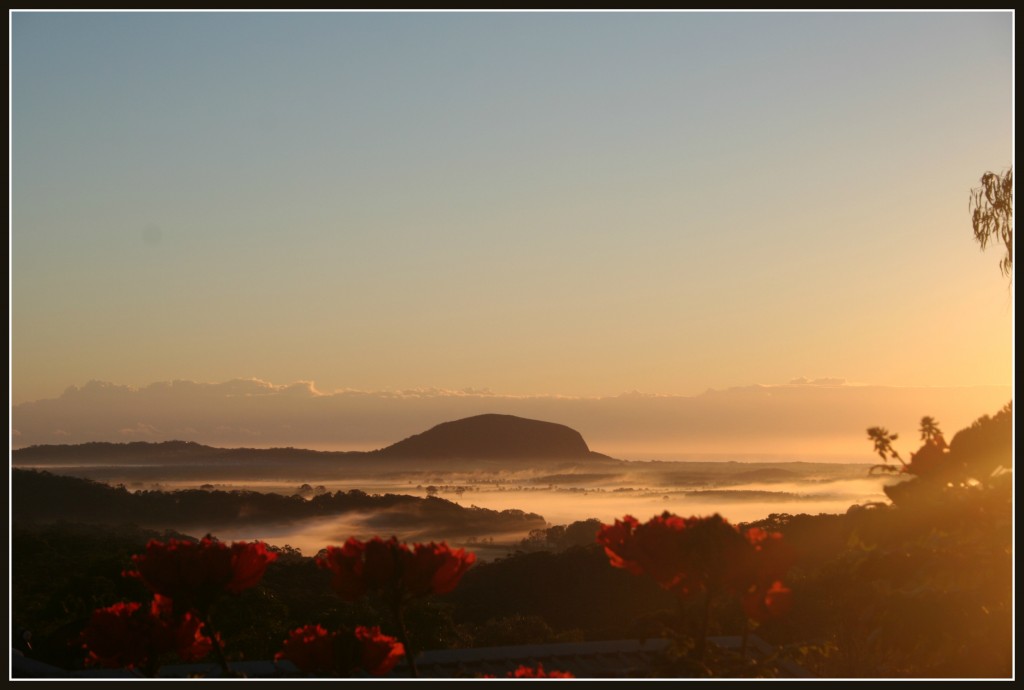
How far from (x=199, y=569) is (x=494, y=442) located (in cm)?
677

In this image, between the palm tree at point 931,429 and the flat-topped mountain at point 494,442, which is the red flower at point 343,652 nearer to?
the palm tree at point 931,429

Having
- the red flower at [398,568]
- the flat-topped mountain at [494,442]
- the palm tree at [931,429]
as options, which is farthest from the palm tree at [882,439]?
the flat-topped mountain at [494,442]

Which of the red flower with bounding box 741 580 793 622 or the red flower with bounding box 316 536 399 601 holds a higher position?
the red flower with bounding box 316 536 399 601

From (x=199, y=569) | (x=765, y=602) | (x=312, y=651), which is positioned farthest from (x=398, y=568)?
(x=765, y=602)

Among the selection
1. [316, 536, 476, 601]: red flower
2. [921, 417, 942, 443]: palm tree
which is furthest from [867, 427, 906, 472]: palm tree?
[316, 536, 476, 601]: red flower

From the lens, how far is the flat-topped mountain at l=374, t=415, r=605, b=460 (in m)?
10.3

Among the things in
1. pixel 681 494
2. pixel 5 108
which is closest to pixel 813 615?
pixel 681 494

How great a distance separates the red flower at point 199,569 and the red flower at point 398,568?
1.11 feet

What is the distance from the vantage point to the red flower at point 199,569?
3752 millimetres

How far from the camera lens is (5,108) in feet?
23.5

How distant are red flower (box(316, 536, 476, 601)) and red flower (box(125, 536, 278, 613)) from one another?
1.11ft

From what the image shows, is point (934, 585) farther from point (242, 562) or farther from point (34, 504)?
point (34, 504)

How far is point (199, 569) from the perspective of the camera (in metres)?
3.76

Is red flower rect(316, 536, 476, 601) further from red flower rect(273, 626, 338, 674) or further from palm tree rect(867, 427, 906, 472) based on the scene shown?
palm tree rect(867, 427, 906, 472)
